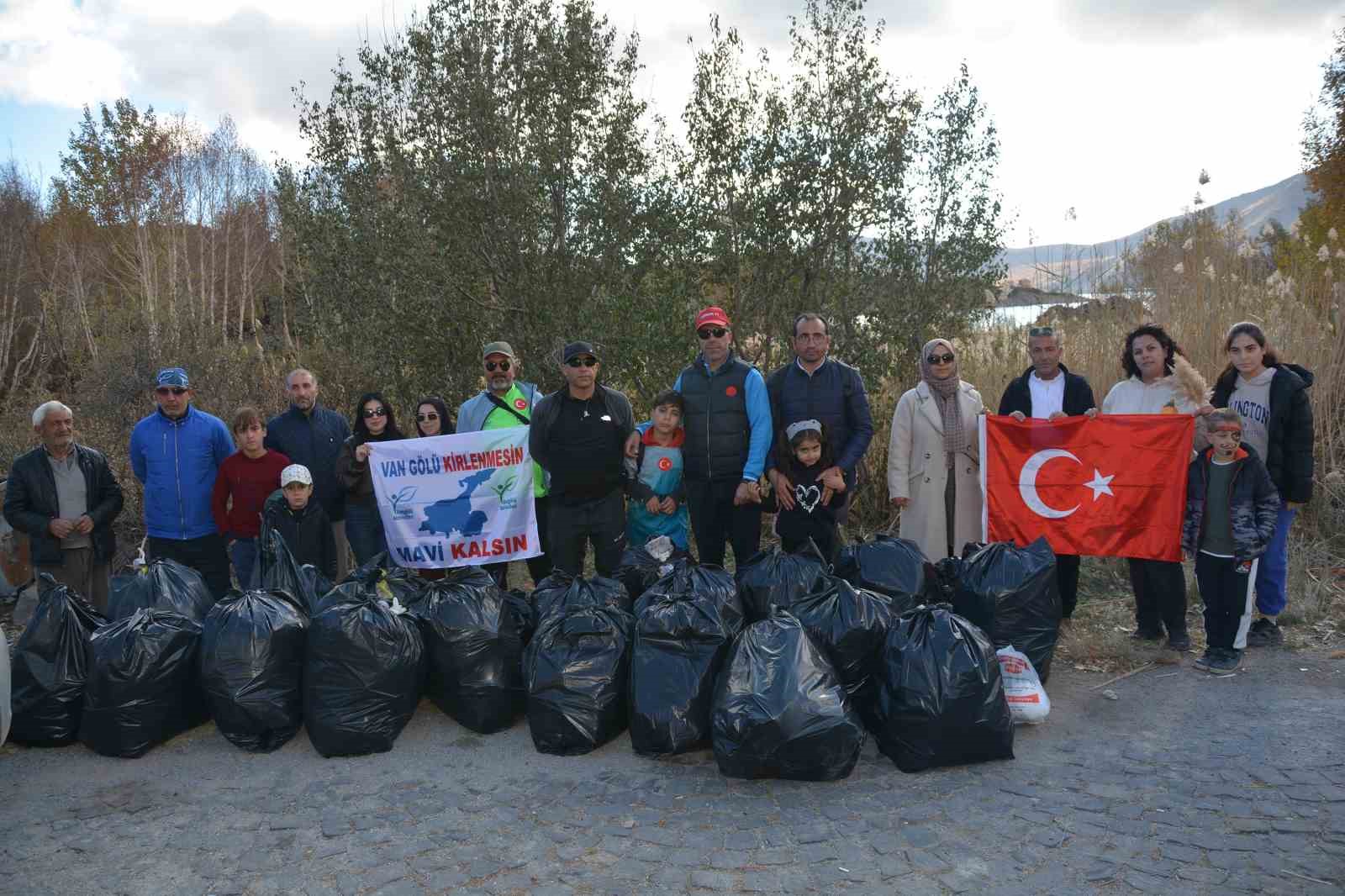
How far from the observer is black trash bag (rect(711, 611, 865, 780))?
12.6 ft

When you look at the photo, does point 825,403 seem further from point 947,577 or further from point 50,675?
point 50,675

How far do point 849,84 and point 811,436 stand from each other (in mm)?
4042

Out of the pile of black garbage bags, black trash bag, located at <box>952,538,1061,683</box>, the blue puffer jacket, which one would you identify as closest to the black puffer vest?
the pile of black garbage bags

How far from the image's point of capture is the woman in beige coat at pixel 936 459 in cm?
586

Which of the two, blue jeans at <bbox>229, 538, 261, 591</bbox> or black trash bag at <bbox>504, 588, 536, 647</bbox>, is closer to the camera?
black trash bag at <bbox>504, 588, 536, 647</bbox>

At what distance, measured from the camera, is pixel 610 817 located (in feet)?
12.3

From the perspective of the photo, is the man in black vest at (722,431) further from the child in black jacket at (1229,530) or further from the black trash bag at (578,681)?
the child in black jacket at (1229,530)

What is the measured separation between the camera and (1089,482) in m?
5.88

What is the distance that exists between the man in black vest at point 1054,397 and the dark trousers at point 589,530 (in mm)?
2566

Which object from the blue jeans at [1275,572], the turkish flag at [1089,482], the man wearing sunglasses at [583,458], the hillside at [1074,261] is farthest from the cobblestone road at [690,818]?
the hillside at [1074,261]

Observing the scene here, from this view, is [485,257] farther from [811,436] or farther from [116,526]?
[116,526]

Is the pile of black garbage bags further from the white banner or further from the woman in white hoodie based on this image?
the white banner

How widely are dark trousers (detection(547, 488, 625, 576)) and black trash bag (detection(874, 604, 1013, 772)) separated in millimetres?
2090

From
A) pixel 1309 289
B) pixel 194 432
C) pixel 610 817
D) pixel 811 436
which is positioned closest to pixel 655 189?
pixel 811 436
